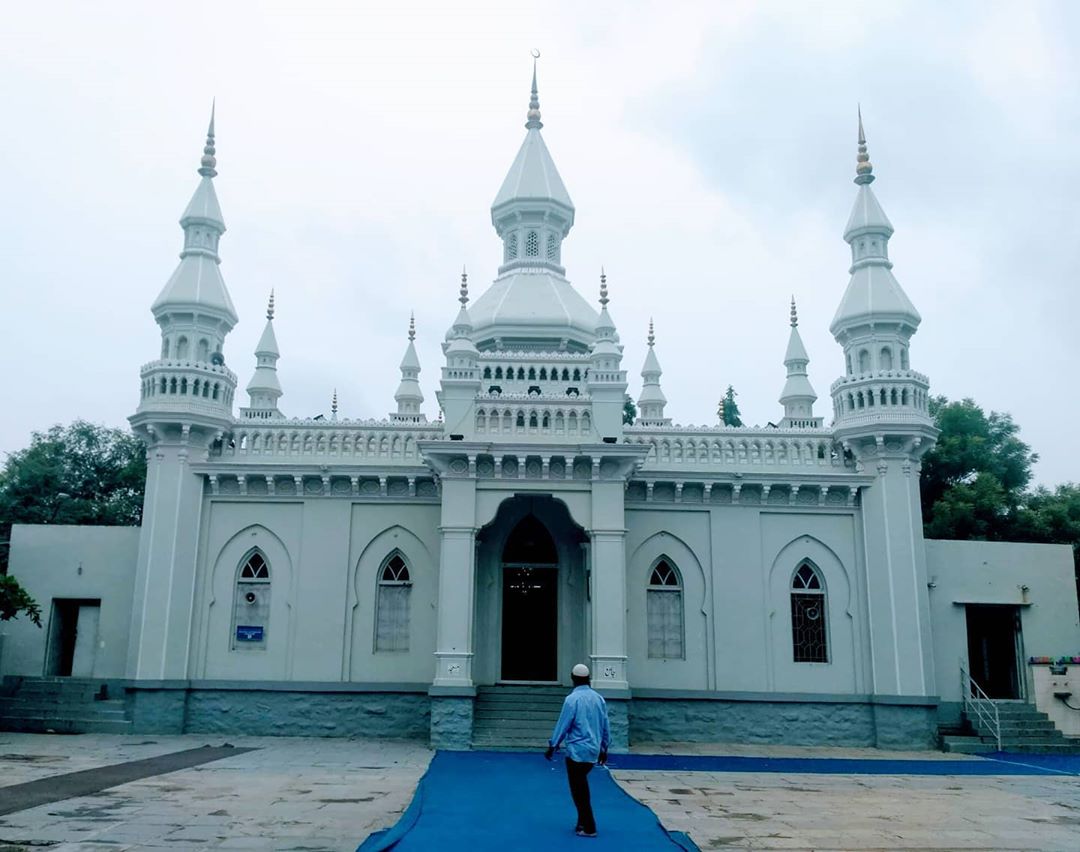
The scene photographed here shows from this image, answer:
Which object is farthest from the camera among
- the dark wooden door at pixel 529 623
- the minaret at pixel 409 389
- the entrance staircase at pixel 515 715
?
the minaret at pixel 409 389

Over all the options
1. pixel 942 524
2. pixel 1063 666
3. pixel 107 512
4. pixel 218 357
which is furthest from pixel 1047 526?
pixel 107 512

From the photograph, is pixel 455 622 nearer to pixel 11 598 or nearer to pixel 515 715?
pixel 515 715

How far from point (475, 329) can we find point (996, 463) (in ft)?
70.1

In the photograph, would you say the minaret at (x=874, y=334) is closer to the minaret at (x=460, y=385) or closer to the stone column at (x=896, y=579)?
the stone column at (x=896, y=579)

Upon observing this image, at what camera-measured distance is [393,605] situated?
1936 cm

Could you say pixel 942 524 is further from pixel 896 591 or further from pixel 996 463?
pixel 896 591

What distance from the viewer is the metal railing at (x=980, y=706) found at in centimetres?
1830

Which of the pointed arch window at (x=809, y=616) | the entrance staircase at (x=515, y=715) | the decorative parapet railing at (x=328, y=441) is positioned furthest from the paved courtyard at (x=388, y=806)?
the decorative parapet railing at (x=328, y=441)

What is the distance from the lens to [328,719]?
18.7 meters

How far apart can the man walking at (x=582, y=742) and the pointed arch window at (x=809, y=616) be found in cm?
1074

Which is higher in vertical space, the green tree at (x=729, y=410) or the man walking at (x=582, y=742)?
the green tree at (x=729, y=410)

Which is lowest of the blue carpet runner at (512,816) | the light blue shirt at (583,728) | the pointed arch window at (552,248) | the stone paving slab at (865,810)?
the stone paving slab at (865,810)

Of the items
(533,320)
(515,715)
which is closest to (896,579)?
(515,715)

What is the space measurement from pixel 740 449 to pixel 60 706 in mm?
14799
